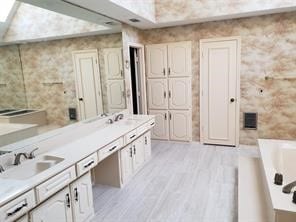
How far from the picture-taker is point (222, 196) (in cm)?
290

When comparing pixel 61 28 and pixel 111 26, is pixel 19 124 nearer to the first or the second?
pixel 61 28

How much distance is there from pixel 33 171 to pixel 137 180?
1.60 meters

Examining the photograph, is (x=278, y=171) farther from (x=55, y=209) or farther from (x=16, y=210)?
(x=16, y=210)

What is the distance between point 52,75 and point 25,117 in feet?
2.04

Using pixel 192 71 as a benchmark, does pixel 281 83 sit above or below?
below

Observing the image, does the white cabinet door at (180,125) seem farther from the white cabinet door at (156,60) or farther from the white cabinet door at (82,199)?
the white cabinet door at (82,199)

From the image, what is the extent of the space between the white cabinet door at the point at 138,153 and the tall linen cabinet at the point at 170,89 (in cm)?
131

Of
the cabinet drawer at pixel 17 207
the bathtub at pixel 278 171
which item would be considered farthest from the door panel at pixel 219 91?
the cabinet drawer at pixel 17 207

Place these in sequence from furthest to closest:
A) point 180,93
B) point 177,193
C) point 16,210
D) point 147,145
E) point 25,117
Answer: point 180,93, point 147,145, point 177,193, point 25,117, point 16,210

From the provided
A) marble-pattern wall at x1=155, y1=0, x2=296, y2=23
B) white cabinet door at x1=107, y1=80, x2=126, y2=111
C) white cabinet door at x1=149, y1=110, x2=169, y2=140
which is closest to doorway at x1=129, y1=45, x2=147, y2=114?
white cabinet door at x1=149, y1=110, x2=169, y2=140

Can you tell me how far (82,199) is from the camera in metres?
2.38

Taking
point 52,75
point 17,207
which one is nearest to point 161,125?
point 52,75

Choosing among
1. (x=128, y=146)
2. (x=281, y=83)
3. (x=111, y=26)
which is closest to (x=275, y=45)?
(x=281, y=83)

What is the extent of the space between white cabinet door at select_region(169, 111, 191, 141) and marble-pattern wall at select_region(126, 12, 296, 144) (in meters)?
1.03
